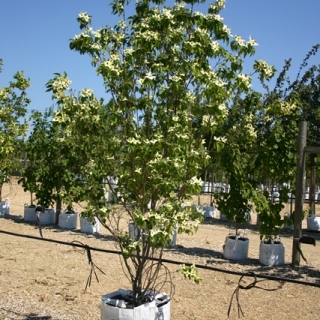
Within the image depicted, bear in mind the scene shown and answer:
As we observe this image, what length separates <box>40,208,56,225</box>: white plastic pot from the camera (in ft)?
38.9

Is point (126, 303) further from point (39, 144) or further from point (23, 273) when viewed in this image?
point (39, 144)

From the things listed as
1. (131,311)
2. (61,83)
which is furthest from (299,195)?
(61,83)

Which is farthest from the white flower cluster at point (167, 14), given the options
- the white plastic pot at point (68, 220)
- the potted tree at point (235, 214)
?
the white plastic pot at point (68, 220)

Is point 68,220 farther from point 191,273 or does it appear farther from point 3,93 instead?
point 191,273

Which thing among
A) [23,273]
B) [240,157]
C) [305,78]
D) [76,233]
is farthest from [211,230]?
[305,78]

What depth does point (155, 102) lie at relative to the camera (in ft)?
13.6

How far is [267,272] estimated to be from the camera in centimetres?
756

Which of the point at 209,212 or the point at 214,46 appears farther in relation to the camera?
the point at 209,212

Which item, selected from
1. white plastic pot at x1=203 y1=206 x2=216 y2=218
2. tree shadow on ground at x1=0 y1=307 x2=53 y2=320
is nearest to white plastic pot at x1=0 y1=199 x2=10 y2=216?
white plastic pot at x1=203 y1=206 x2=216 y2=218

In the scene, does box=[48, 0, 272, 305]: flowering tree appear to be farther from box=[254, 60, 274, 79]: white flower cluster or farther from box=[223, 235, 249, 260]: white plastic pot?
box=[223, 235, 249, 260]: white plastic pot

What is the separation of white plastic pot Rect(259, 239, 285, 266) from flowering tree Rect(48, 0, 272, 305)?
14.0 ft

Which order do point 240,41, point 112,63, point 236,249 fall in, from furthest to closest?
point 236,249 → point 240,41 → point 112,63

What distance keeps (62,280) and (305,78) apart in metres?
13.0

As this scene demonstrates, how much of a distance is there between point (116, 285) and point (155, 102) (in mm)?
3068
